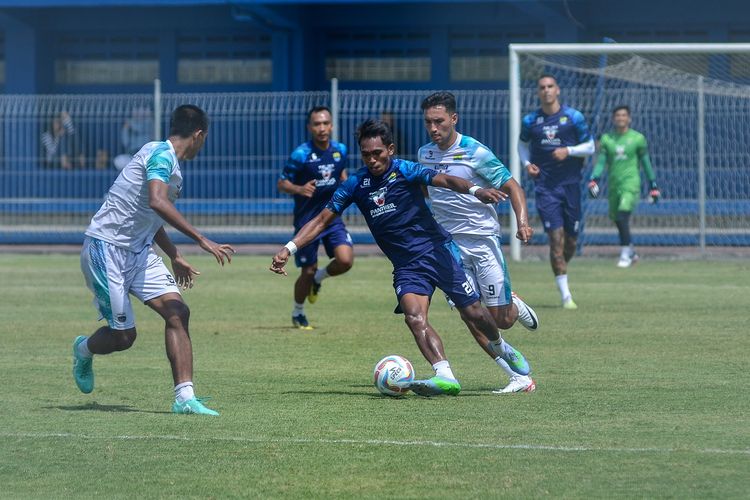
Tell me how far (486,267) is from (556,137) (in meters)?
5.57

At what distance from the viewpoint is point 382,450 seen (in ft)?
23.9

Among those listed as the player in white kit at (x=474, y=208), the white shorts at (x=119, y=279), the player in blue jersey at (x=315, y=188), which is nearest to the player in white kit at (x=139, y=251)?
the white shorts at (x=119, y=279)

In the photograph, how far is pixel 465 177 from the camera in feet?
32.6

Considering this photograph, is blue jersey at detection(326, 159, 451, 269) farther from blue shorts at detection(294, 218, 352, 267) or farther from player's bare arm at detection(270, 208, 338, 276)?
blue shorts at detection(294, 218, 352, 267)

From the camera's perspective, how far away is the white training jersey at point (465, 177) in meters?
9.86

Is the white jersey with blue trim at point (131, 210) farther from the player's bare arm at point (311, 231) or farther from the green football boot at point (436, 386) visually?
the green football boot at point (436, 386)

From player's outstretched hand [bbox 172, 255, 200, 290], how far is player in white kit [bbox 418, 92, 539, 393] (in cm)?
202

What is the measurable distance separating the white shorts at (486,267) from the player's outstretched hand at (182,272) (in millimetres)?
2074

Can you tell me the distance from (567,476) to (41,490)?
A: 99.5 inches

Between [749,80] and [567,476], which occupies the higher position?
[749,80]

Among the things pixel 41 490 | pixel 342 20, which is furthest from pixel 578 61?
pixel 41 490

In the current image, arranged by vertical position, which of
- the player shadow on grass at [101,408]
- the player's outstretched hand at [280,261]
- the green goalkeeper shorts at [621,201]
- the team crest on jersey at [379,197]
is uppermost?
the team crest on jersey at [379,197]

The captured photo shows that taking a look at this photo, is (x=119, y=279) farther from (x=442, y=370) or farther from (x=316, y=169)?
(x=316, y=169)

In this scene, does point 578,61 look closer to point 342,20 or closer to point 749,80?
point 749,80
